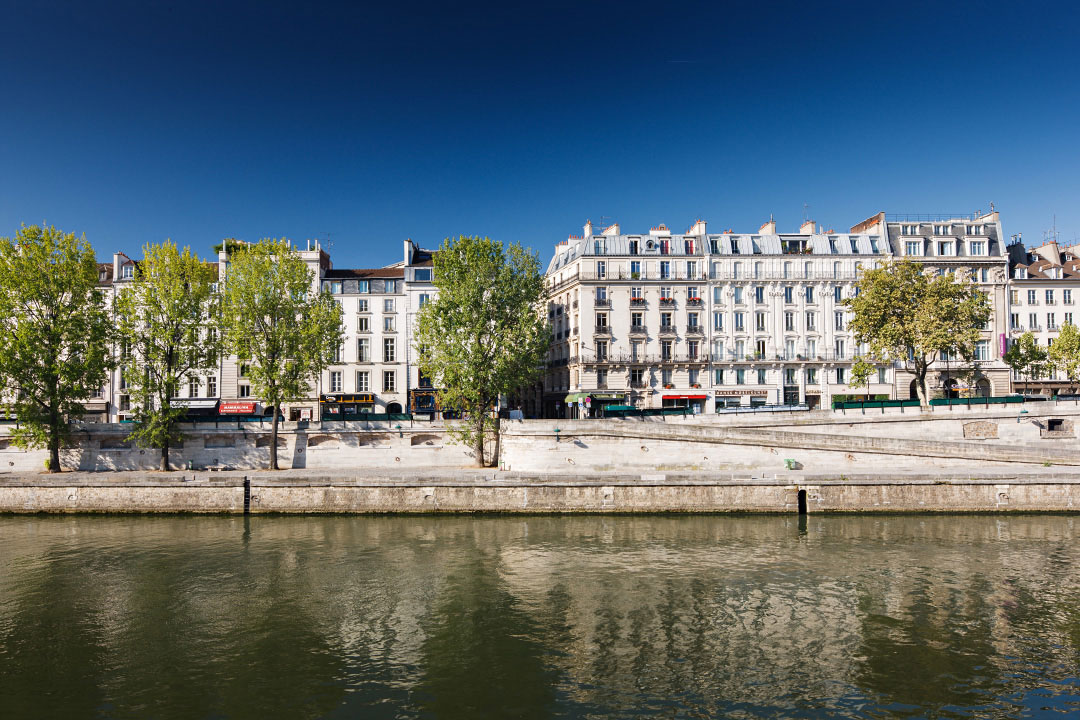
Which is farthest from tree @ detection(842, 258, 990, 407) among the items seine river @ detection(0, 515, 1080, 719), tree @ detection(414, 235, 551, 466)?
tree @ detection(414, 235, 551, 466)

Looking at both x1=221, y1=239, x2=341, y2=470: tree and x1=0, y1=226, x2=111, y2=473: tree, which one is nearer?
x1=0, y1=226, x2=111, y2=473: tree

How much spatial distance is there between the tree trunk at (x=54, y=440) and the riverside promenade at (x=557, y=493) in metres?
4.72

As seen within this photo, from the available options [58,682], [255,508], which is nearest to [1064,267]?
[255,508]

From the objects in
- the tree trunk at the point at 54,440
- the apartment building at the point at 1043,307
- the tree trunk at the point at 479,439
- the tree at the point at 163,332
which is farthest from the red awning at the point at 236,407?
the apartment building at the point at 1043,307

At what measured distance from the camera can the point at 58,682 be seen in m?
16.3

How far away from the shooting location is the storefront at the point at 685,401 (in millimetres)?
58875

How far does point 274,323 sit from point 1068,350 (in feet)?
220

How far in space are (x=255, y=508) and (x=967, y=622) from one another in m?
32.7

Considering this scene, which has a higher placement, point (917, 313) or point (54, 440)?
point (917, 313)

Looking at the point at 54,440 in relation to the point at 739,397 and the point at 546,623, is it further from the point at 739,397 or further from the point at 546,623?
the point at 739,397

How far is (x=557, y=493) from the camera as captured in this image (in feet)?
118

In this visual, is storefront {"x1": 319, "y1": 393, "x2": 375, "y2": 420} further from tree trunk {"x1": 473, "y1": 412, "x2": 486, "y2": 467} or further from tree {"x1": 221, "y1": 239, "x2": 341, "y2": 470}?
tree trunk {"x1": 473, "y1": 412, "x2": 486, "y2": 467}

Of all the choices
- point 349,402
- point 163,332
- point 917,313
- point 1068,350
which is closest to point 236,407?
point 349,402

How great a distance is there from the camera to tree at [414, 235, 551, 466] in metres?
43.7
